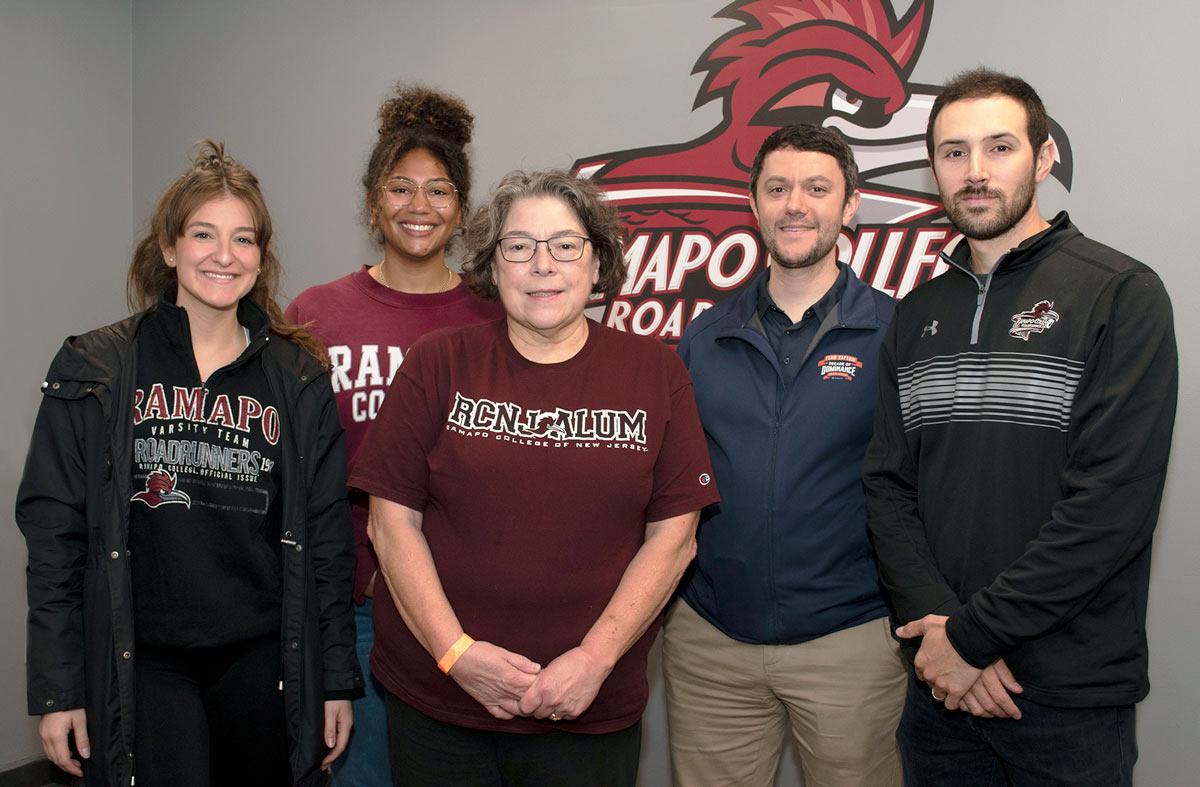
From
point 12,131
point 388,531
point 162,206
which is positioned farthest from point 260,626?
point 12,131

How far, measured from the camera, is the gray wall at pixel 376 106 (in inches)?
96.3

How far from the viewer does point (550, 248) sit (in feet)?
6.05

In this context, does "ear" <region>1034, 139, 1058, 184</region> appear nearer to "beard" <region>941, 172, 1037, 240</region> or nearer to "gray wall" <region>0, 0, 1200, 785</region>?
"beard" <region>941, 172, 1037, 240</region>

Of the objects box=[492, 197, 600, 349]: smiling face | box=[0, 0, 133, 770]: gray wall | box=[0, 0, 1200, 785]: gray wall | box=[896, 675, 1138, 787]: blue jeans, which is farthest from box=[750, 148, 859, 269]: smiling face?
box=[0, 0, 133, 770]: gray wall

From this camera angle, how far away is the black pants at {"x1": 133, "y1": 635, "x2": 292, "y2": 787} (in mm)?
1833

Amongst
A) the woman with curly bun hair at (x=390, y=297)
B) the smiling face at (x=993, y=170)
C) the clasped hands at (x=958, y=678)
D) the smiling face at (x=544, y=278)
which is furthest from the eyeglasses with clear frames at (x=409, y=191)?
the clasped hands at (x=958, y=678)

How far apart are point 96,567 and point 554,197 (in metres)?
1.20

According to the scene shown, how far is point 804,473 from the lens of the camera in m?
2.06

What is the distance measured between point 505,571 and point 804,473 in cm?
74

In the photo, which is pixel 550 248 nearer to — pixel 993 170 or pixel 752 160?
pixel 993 170

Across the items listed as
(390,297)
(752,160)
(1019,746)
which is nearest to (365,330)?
(390,297)

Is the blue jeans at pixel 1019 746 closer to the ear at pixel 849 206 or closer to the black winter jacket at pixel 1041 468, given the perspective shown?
the black winter jacket at pixel 1041 468

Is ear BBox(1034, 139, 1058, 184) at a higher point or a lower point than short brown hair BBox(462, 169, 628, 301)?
higher

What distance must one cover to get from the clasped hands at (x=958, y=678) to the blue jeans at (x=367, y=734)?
→ 1317mm
